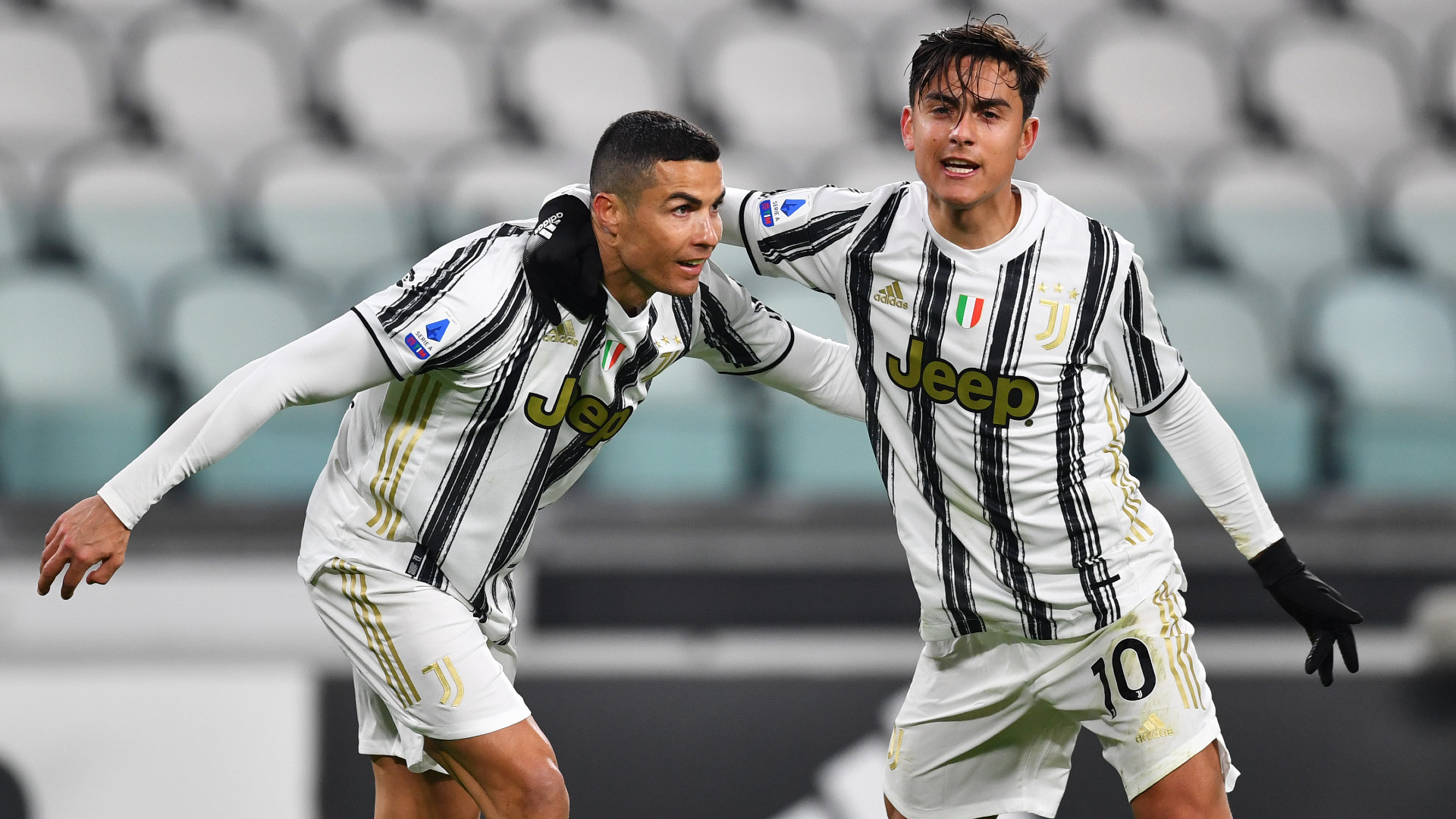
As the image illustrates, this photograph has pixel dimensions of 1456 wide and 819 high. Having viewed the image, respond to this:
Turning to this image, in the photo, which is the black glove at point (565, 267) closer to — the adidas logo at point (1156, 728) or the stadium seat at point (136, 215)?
the adidas logo at point (1156, 728)

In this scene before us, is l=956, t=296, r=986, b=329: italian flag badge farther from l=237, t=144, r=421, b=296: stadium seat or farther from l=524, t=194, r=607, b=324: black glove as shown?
l=237, t=144, r=421, b=296: stadium seat

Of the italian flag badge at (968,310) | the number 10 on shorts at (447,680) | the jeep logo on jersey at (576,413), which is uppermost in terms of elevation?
the italian flag badge at (968,310)

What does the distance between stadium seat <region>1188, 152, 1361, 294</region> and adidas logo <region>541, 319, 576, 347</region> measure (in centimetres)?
354

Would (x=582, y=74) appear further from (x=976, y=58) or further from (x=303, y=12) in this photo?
(x=976, y=58)

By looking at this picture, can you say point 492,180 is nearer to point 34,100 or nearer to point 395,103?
point 395,103

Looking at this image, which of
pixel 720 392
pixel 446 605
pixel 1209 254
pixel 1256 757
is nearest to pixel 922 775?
pixel 446 605

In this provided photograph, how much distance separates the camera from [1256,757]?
382cm

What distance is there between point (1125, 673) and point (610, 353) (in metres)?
1.07

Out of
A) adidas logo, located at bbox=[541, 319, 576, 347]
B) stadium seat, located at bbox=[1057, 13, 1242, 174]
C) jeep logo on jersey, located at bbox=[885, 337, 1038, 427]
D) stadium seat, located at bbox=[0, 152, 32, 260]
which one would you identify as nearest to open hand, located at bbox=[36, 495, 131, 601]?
adidas logo, located at bbox=[541, 319, 576, 347]

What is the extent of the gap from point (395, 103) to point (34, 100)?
142cm

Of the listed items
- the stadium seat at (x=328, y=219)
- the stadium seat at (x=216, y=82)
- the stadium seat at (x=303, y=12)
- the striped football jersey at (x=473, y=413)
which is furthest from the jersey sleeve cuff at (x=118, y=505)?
the stadium seat at (x=303, y=12)

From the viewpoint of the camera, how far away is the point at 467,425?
99.7 inches

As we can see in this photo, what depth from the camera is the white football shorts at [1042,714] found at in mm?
2553

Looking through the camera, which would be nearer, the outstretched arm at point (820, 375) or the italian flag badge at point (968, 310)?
the italian flag badge at point (968, 310)
